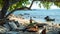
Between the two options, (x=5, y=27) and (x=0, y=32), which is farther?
(x=5, y=27)

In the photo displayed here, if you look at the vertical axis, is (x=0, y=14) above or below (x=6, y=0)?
below

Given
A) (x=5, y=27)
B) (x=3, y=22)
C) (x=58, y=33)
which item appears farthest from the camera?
(x=58, y=33)

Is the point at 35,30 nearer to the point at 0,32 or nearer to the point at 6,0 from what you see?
the point at 0,32

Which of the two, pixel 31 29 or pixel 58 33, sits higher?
pixel 31 29

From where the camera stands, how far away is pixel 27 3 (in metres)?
18.5

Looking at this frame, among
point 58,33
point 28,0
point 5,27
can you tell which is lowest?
point 58,33

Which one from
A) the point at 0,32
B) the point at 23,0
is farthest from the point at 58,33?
the point at 0,32

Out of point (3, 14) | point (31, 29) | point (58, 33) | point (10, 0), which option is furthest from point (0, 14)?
point (31, 29)

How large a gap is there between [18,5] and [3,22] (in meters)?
4.30

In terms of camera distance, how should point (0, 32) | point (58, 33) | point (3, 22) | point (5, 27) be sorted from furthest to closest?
point (58, 33) < point (3, 22) < point (5, 27) < point (0, 32)

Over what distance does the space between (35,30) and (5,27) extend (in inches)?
163

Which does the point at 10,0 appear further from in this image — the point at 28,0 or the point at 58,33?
the point at 58,33

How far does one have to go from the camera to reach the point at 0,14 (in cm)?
1634

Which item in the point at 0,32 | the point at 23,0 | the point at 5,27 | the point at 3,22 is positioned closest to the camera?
the point at 0,32
